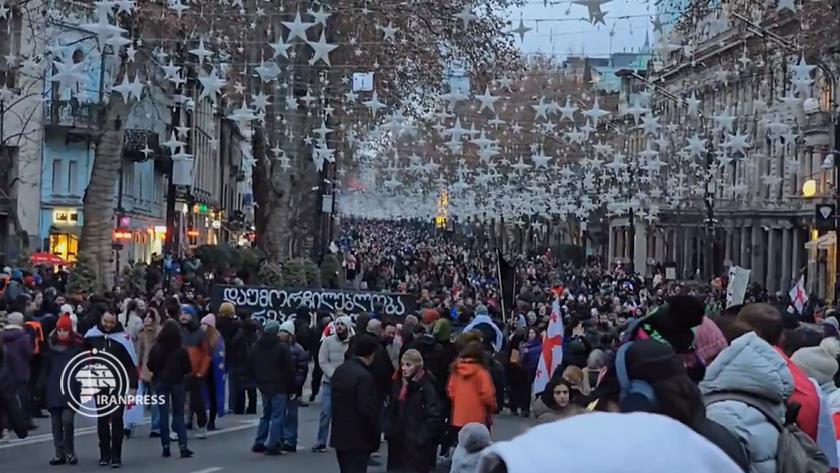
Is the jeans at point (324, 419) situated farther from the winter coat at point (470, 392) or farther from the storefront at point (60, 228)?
the storefront at point (60, 228)

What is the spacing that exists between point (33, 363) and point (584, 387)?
8241 mm

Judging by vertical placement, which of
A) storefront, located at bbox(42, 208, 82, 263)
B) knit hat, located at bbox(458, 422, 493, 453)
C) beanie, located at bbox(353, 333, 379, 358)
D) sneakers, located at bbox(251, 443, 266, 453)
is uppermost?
storefront, located at bbox(42, 208, 82, 263)

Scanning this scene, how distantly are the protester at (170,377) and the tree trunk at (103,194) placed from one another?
46.4 feet

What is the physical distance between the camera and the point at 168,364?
16.3 meters

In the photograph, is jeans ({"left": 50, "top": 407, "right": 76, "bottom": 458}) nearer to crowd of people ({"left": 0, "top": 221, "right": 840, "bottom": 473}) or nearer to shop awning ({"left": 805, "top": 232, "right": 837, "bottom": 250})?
crowd of people ({"left": 0, "top": 221, "right": 840, "bottom": 473})

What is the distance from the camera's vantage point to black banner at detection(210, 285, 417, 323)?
75.6 feet

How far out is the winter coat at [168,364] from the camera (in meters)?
16.2

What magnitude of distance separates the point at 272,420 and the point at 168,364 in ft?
4.33

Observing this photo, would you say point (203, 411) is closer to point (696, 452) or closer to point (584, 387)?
point (584, 387)

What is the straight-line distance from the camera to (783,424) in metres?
5.54

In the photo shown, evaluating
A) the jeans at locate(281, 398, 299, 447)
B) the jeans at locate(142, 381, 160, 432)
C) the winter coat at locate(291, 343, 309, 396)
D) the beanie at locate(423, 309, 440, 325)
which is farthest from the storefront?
the jeans at locate(281, 398, 299, 447)

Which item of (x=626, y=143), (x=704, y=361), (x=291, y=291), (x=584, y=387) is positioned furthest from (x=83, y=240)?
(x=626, y=143)

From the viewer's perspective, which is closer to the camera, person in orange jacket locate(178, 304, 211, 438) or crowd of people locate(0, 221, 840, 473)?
crowd of people locate(0, 221, 840, 473)

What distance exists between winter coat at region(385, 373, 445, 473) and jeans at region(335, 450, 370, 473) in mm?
511
